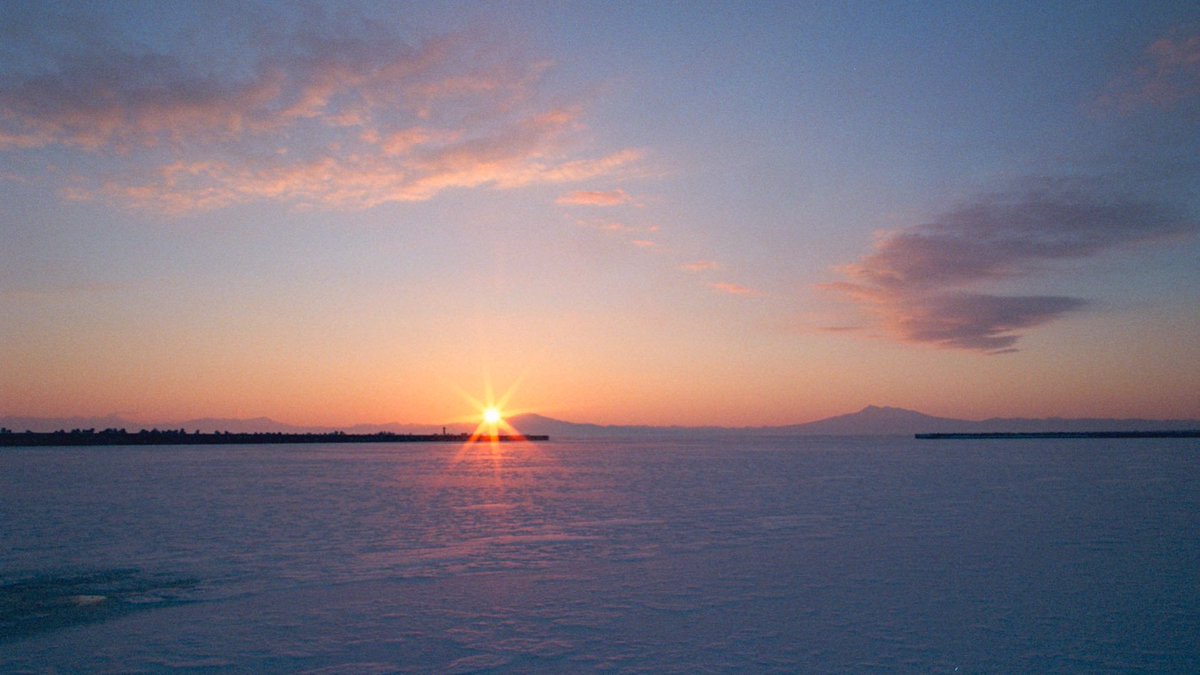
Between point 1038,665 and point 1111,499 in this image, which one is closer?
point 1038,665

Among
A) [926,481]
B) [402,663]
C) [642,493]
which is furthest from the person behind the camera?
[926,481]

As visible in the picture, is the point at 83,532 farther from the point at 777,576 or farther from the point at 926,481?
the point at 926,481

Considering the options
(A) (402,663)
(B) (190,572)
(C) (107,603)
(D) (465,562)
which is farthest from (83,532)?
(A) (402,663)

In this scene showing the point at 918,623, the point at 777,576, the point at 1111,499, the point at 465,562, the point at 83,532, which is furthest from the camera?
the point at 1111,499

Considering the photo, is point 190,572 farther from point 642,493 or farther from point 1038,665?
point 642,493

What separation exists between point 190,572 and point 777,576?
9.59 metres

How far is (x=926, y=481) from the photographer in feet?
117

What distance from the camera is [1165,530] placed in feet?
59.6

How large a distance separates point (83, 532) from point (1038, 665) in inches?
735

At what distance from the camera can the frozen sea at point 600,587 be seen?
8.42m

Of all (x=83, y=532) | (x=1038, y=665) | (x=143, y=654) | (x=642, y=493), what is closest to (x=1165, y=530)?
(x=1038, y=665)

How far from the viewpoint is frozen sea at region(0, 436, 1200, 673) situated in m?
8.42

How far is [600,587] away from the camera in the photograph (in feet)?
38.3

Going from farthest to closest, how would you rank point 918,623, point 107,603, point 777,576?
point 777,576 < point 107,603 < point 918,623
